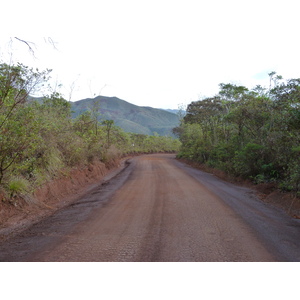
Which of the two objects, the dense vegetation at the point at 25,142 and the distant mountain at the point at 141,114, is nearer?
the dense vegetation at the point at 25,142

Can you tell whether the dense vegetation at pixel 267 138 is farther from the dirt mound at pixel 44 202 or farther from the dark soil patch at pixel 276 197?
the dirt mound at pixel 44 202

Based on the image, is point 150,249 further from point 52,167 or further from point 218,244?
point 52,167

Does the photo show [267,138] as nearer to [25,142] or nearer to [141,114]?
[25,142]

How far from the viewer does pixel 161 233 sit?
16.2 ft

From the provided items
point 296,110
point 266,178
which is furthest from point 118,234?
point 266,178

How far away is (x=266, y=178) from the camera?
10.9 m

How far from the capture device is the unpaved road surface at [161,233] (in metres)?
3.94

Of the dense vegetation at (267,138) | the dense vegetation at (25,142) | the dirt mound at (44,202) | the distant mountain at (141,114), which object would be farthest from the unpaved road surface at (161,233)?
the distant mountain at (141,114)

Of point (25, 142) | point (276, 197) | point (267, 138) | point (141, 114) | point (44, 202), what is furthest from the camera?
point (141, 114)

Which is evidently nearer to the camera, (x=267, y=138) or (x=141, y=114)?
(x=267, y=138)

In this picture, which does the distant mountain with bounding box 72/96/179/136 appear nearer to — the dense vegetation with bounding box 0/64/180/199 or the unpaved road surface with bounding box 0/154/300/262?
the dense vegetation with bounding box 0/64/180/199

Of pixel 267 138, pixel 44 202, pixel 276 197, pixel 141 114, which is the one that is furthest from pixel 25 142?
pixel 141 114

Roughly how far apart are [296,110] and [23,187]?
7744 mm

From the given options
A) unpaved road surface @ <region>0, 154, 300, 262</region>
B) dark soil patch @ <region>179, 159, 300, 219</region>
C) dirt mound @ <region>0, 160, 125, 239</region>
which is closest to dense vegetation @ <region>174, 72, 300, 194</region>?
dark soil patch @ <region>179, 159, 300, 219</region>
